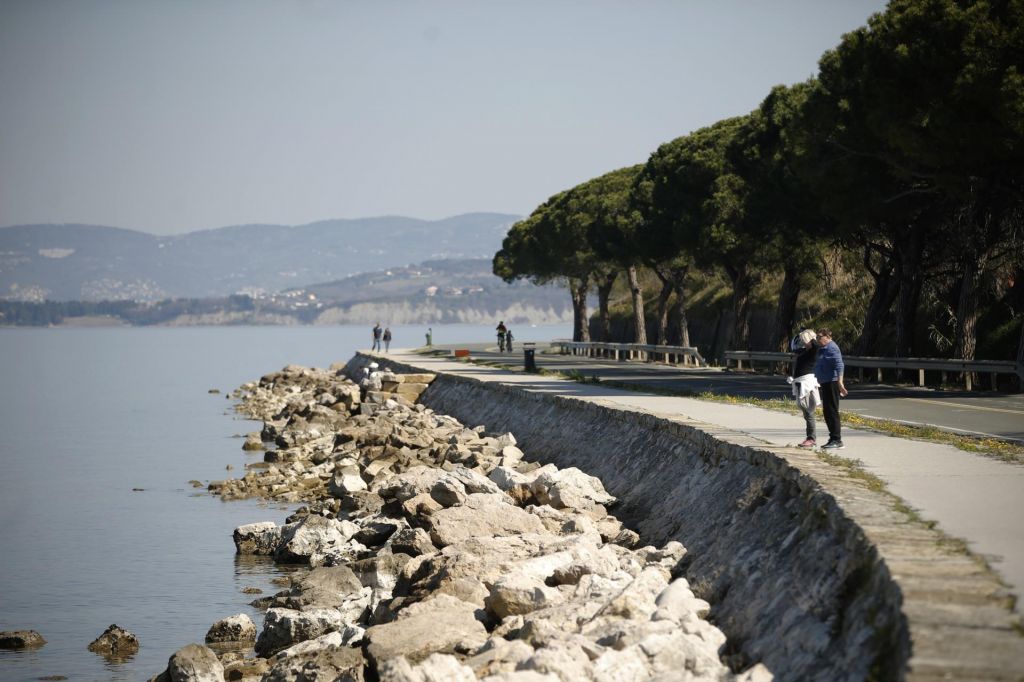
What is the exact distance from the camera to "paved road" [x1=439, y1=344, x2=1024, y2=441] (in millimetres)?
22688

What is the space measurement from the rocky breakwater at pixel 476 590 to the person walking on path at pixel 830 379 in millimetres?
2822

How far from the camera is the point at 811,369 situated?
16969mm

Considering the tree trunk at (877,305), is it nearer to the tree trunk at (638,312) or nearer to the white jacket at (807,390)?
the white jacket at (807,390)

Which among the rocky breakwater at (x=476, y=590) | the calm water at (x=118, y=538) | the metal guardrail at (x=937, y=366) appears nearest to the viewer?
the rocky breakwater at (x=476, y=590)

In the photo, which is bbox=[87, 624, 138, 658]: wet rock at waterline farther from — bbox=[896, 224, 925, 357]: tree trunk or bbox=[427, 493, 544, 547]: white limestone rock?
bbox=[896, 224, 925, 357]: tree trunk

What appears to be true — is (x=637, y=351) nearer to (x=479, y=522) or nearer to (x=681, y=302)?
(x=681, y=302)

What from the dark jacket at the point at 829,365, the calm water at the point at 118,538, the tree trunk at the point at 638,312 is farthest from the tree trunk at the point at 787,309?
the dark jacket at the point at 829,365

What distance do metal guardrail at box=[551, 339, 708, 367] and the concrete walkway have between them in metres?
26.7

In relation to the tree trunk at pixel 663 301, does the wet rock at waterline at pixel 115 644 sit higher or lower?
lower

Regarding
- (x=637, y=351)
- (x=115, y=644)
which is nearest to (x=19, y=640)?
(x=115, y=644)

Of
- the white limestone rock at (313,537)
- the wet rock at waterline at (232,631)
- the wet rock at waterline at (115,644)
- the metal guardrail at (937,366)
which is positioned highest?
the metal guardrail at (937,366)

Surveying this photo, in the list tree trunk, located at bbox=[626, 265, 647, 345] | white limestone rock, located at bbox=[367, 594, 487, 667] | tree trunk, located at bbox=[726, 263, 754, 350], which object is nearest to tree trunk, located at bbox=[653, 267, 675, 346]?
tree trunk, located at bbox=[626, 265, 647, 345]

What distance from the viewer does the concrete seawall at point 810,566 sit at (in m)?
7.79

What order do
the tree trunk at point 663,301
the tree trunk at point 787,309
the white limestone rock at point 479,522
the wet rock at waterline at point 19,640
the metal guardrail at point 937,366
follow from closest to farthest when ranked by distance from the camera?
the wet rock at waterline at point 19,640 < the white limestone rock at point 479,522 < the metal guardrail at point 937,366 < the tree trunk at point 787,309 < the tree trunk at point 663,301
